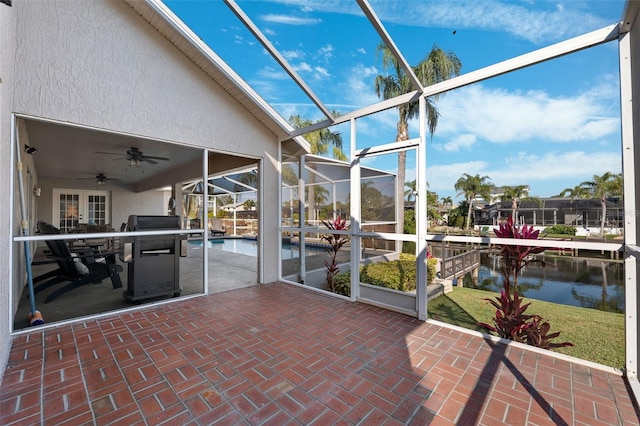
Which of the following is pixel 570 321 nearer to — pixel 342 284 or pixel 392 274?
pixel 392 274

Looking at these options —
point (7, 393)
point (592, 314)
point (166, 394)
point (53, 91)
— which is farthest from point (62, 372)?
point (592, 314)

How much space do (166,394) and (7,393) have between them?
122 centimetres

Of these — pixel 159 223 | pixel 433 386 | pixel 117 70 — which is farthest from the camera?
pixel 159 223

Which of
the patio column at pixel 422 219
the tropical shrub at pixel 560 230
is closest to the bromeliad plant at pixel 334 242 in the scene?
the patio column at pixel 422 219

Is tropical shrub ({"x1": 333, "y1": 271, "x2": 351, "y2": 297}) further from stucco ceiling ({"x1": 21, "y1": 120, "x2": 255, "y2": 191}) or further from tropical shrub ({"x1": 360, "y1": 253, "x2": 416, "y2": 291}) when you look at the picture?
stucco ceiling ({"x1": 21, "y1": 120, "x2": 255, "y2": 191})

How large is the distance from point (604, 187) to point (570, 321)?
153 inches

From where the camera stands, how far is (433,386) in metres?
2.17

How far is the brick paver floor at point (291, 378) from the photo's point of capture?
1.86 metres

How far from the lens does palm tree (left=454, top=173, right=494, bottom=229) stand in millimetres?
4065

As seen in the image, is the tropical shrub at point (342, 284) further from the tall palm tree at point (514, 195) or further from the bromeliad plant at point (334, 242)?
the tall palm tree at point (514, 195)

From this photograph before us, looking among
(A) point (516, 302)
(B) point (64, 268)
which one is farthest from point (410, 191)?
(B) point (64, 268)

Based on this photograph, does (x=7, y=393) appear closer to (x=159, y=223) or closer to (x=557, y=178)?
(x=159, y=223)

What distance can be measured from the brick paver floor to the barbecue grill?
31.1 inches

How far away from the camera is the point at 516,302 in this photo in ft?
10.7
